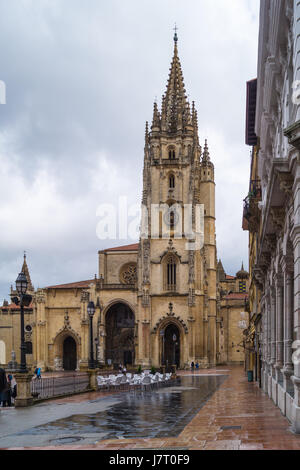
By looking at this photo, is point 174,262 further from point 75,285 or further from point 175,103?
point 175,103

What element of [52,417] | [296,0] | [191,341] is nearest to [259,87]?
[296,0]

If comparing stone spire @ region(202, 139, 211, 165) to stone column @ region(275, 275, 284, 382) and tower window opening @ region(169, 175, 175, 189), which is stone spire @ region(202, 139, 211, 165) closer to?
tower window opening @ region(169, 175, 175, 189)

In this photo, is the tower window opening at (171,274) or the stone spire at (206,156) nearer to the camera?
the tower window opening at (171,274)

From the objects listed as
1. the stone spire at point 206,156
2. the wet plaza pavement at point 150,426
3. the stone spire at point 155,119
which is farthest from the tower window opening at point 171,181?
the wet plaza pavement at point 150,426

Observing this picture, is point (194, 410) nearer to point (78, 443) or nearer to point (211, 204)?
point (78, 443)

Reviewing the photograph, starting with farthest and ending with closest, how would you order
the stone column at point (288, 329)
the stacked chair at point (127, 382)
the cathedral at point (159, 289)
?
the cathedral at point (159, 289), the stacked chair at point (127, 382), the stone column at point (288, 329)

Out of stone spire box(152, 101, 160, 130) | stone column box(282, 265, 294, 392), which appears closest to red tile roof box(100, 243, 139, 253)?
stone spire box(152, 101, 160, 130)

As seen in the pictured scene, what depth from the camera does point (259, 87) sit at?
2022 cm

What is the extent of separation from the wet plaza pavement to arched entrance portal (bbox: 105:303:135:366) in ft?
172

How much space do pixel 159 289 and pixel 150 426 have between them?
54808 millimetres

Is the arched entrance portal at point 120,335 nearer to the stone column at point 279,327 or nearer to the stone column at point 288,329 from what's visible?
the stone column at point 279,327

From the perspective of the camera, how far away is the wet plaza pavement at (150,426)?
35.5 ft

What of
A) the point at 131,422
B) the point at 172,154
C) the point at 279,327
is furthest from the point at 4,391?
the point at 172,154

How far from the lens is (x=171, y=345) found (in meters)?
68.9
